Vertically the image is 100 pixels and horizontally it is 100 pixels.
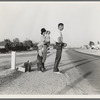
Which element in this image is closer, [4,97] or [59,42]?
[4,97]

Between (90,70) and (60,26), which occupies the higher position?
(60,26)

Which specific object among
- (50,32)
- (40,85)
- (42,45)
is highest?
(50,32)

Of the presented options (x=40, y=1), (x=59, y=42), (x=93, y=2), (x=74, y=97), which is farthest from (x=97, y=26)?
(x=74, y=97)

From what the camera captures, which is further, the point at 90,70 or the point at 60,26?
the point at 90,70

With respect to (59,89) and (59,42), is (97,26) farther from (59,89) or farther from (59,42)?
(59,89)

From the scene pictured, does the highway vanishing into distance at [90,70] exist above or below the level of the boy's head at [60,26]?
below

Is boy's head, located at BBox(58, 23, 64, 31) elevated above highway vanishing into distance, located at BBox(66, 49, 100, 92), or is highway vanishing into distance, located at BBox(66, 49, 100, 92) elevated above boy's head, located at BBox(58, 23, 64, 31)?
boy's head, located at BBox(58, 23, 64, 31)

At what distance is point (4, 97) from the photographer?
13.0 ft

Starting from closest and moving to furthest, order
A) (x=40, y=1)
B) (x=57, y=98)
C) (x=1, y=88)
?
(x=57, y=98) → (x=1, y=88) → (x=40, y=1)

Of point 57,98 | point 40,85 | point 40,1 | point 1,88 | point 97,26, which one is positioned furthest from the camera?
point 97,26

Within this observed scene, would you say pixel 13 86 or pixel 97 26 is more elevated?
pixel 97 26

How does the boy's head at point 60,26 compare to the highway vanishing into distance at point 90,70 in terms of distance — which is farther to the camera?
the boy's head at point 60,26

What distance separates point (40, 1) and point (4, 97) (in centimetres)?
384

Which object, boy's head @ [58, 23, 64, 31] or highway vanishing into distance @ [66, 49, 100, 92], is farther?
boy's head @ [58, 23, 64, 31]
